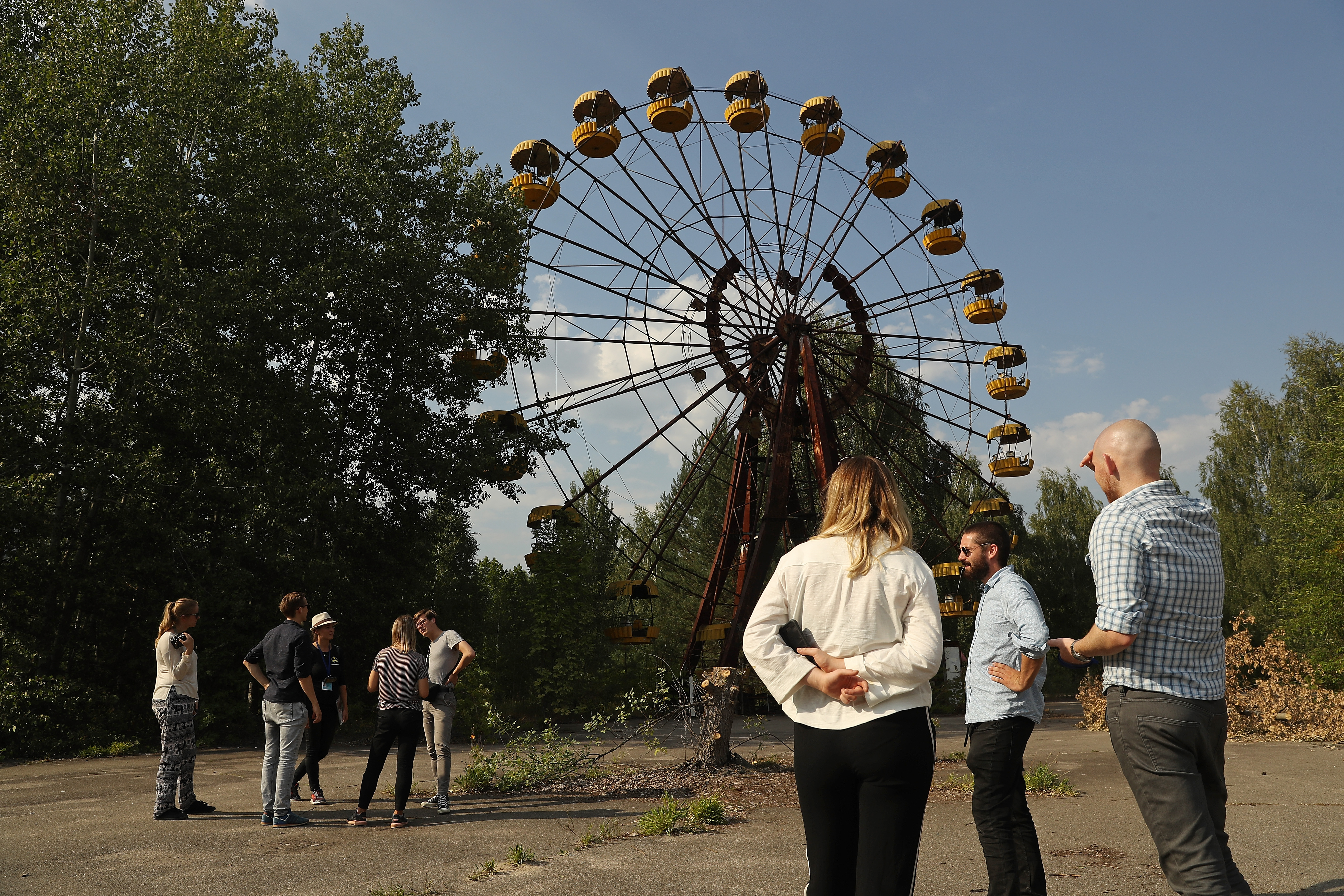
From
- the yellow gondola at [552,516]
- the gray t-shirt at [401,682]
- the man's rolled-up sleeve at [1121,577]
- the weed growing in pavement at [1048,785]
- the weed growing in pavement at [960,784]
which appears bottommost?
the weed growing in pavement at [960,784]

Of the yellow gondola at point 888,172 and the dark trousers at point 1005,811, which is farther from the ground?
the yellow gondola at point 888,172

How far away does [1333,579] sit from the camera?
15.5 m

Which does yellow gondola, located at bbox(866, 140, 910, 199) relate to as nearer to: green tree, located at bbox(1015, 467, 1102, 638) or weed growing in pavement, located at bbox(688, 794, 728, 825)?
weed growing in pavement, located at bbox(688, 794, 728, 825)

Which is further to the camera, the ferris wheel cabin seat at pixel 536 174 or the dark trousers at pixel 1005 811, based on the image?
the ferris wheel cabin seat at pixel 536 174

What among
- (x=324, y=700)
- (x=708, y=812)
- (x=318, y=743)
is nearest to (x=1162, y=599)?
(x=708, y=812)

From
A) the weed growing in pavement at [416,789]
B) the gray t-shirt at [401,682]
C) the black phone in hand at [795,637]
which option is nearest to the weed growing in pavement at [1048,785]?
the gray t-shirt at [401,682]

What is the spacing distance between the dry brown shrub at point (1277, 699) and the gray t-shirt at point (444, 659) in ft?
30.7

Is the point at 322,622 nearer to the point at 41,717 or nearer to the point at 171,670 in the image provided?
the point at 171,670

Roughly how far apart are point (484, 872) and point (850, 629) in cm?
407

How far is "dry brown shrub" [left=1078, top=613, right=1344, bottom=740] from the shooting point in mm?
12930

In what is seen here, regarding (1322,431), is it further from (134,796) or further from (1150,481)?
(134,796)

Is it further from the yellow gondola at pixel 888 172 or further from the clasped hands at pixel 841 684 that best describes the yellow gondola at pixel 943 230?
the clasped hands at pixel 841 684

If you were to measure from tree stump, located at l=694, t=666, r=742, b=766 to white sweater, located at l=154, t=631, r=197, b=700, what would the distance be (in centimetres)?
545

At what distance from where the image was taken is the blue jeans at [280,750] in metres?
7.37
